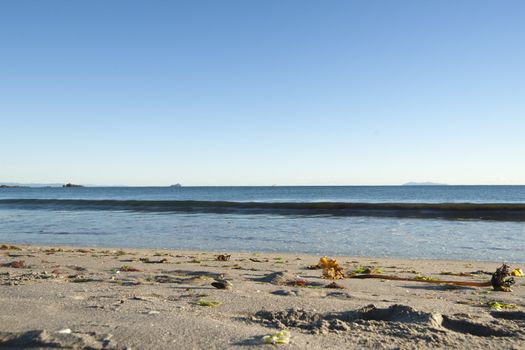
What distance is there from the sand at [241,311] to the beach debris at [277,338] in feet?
0.16

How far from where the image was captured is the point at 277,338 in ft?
12.5

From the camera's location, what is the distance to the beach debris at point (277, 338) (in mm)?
3764

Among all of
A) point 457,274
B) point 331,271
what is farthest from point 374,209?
point 331,271

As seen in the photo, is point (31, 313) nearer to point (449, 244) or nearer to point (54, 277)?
point (54, 277)

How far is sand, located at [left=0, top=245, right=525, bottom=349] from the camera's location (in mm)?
3854

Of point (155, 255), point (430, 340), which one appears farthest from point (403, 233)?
point (430, 340)

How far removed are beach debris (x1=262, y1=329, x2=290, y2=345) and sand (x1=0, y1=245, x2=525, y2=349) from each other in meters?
0.05

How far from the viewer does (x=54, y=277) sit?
7492mm

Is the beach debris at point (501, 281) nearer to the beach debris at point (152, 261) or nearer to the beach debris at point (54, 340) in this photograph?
the beach debris at point (54, 340)

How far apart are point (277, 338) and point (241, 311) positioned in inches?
50.2

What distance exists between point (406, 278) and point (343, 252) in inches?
202

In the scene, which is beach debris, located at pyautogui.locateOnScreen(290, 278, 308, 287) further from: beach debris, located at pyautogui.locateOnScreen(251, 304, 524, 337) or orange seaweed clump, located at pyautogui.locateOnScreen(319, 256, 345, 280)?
beach debris, located at pyautogui.locateOnScreen(251, 304, 524, 337)

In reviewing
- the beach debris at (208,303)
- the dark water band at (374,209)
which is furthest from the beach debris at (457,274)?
the dark water band at (374,209)

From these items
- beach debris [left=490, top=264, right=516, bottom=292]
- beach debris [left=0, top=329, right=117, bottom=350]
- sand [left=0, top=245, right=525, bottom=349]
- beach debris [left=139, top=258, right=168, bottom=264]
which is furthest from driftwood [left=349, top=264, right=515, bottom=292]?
beach debris [left=0, top=329, right=117, bottom=350]
